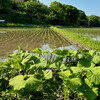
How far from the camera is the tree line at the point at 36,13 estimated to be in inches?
1000

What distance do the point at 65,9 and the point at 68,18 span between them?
3103mm

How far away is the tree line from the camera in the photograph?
25.4 metres

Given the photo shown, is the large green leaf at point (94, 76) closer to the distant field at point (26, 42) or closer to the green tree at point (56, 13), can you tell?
the distant field at point (26, 42)

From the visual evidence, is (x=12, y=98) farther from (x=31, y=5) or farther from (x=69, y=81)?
(x=31, y=5)

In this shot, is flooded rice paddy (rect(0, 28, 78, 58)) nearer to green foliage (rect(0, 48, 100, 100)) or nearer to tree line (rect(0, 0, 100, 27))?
green foliage (rect(0, 48, 100, 100))

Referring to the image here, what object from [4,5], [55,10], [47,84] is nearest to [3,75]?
[47,84]

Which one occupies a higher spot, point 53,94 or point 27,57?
point 27,57

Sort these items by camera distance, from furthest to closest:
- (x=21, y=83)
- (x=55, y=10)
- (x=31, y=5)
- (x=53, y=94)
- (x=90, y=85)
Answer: (x=55, y=10), (x=31, y=5), (x=53, y=94), (x=90, y=85), (x=21, y=83)

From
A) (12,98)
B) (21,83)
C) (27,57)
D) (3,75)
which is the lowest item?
(12,98)

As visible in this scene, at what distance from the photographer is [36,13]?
27.0 meters

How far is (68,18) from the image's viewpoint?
34438 mm

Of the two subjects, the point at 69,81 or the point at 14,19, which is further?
the point at 14,19

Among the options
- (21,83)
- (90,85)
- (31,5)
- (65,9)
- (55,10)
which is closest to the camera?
(21,83)

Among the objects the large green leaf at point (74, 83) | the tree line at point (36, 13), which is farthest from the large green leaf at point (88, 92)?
the tree line at point (36, 13)
